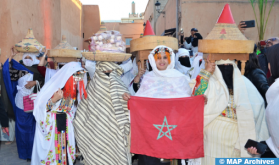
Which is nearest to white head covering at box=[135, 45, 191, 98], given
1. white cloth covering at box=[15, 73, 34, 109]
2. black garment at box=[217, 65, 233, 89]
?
black garment at box=[217, 65, 233, 89]

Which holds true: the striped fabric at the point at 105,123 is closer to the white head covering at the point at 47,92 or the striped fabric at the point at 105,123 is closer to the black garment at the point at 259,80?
the white head covering at the point at 47,92

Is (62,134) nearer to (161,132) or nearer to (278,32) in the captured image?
(161,132)

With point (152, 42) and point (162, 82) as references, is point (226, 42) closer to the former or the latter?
point (162, 82)

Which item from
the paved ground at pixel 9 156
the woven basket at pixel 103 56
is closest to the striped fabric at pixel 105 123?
the woven basket at pixel 103 56

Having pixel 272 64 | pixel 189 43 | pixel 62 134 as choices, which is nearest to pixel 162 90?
A: pixel 272 64

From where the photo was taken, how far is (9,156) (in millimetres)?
4707

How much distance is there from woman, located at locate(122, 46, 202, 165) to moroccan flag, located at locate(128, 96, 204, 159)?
0.20 m

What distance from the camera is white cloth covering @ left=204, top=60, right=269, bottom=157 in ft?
8.76

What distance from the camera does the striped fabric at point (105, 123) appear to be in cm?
321

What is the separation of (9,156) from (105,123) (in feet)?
8.77

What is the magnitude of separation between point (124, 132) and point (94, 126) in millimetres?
440

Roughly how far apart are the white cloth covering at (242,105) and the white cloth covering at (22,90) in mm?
3418

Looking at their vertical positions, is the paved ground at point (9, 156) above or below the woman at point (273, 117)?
below

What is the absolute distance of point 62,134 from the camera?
359cm
